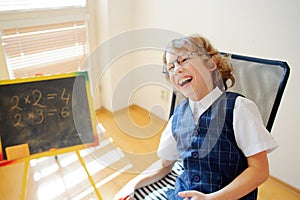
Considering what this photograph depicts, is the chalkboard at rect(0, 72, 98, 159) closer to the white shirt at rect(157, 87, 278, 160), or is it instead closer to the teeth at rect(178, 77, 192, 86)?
the teeth at rect(178, 77, 192, 86)

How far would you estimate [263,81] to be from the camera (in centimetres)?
89

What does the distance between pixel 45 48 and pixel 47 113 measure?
1.00 metres

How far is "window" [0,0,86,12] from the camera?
1.63 meters

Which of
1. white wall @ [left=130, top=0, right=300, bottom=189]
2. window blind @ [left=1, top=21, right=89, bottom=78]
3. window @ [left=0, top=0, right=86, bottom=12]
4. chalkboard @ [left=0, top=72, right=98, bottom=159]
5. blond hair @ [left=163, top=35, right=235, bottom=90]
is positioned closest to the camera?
blond hair @ [left=163, top=35, right=235, bottom=90]

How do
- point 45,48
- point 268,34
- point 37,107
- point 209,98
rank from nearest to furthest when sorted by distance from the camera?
1. point 209,98
2. point 37,107
3. point 268,34
4. point 45,48

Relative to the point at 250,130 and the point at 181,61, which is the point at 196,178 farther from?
the point at 181,61

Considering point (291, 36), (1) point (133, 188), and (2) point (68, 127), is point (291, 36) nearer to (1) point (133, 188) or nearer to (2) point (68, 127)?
(1) point (133, 188)

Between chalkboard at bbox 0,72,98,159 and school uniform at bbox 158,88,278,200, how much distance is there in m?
0.44

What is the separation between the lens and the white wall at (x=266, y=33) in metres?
1.30

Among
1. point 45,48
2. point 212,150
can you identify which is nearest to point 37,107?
point 212,150

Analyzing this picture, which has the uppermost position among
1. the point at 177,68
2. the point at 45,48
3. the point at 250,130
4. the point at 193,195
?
the point at 177,68

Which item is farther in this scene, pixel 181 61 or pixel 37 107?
pixel 37 107

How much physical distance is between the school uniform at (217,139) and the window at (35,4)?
1410 millimetres

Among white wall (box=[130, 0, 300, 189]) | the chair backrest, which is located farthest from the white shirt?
white wall (box=[130, 0, 300, 189])
